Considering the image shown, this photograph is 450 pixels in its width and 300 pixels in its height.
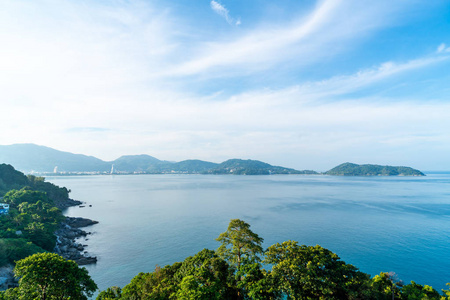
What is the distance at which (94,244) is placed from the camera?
3600cm

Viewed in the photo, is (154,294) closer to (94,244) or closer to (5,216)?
(94,244)

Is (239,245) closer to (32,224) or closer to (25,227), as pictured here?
(32,224)

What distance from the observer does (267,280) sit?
45.8 feet

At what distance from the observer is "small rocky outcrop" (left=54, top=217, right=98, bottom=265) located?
30.0 metres

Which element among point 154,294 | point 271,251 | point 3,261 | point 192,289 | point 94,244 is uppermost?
point 271,251

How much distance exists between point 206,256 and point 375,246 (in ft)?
97.8

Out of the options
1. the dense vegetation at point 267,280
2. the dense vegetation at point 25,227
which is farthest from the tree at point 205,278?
the dense vegetation at point 25,227

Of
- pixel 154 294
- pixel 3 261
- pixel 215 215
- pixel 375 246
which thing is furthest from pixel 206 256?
pixel 215 215

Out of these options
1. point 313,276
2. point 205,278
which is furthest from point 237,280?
point 313,276

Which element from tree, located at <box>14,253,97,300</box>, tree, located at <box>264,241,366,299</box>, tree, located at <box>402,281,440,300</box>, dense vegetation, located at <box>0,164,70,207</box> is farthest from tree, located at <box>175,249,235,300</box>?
dense vegetation, located at <box>0,164,70,207</box>

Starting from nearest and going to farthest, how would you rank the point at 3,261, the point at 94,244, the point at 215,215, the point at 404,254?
the point at 3,261, the point at 404,254, the point at 94,244, the point at 215,215

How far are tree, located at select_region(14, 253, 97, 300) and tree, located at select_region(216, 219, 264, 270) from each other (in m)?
8.75

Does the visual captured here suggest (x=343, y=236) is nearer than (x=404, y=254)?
No

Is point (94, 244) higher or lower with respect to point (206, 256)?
lower
